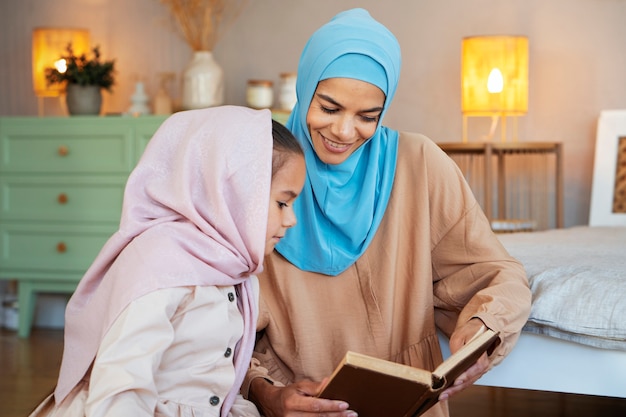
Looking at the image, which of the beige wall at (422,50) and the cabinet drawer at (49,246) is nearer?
the beige wall at (422,50)

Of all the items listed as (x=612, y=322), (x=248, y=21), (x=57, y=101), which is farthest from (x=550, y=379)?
(x=57, y=101)

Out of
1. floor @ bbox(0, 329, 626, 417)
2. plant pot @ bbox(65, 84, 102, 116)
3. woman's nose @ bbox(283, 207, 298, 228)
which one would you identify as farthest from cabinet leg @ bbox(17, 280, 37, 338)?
woman's nose @ bbox(283, 207, 298, 228)

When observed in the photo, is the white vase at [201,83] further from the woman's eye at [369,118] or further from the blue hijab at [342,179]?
the woman's eye at [369,118]

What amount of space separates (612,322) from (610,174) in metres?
2.24

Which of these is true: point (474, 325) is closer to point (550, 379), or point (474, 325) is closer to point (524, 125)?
point (550, 379)

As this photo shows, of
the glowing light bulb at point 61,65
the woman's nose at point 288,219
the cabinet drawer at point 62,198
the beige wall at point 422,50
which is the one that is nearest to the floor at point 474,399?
the cabinet drawer at point 62,198

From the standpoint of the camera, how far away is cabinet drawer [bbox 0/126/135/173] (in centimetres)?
431

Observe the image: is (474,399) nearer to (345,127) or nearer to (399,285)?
(399,285)

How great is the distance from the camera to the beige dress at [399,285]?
1.85m

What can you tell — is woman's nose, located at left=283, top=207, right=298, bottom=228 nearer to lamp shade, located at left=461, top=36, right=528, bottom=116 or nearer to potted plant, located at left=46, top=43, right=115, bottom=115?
lamp shade, located at left=461, top=36, right=528, bottom=116

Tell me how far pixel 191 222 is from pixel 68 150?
9.85 ft

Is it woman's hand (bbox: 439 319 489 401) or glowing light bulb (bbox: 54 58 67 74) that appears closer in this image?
woman's hand (bbox: 439 319 489 401)

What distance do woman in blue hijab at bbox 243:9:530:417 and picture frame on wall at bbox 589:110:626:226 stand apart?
210 centimetres

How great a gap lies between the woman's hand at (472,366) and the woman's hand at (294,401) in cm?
20
